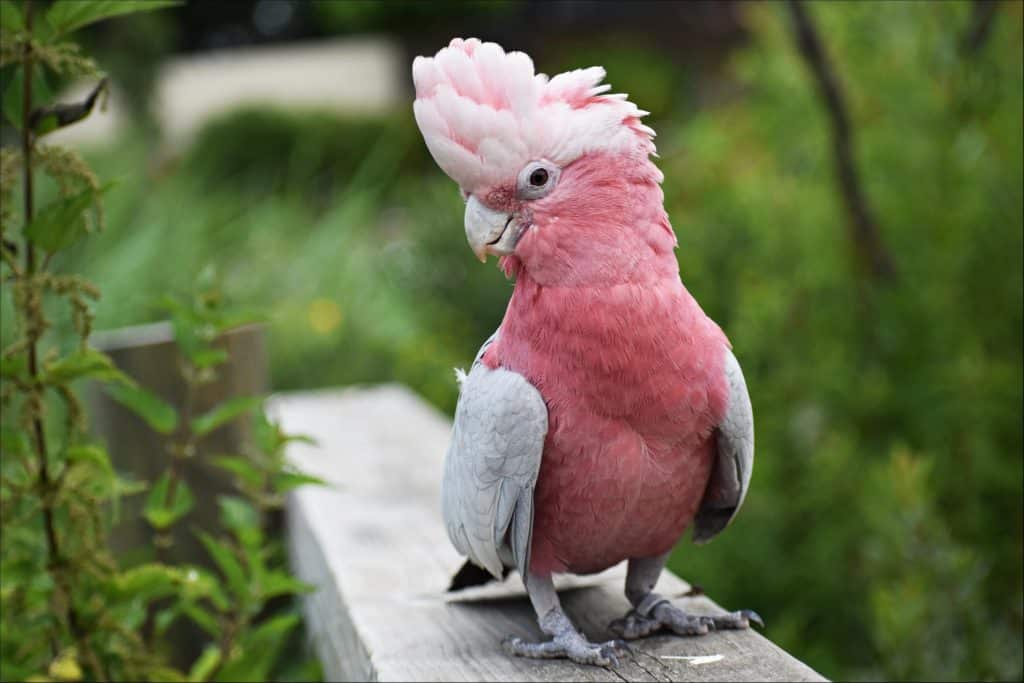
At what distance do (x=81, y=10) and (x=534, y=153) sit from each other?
0.67m

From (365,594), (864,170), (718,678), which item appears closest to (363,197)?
(864,170)

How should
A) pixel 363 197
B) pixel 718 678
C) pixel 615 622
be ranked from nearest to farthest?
pixel 718 678, pixel 615 622, pixel 363 197

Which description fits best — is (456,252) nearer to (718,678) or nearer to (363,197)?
(363,197)

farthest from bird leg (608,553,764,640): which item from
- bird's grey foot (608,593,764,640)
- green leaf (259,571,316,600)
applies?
green leaf (259,571,316,600)

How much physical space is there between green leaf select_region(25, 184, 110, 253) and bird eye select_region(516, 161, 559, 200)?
23.5 inches

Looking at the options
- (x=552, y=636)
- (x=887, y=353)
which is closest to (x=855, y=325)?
(x=887, y=353)

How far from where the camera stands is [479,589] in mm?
1684

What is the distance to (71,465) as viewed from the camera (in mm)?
1488

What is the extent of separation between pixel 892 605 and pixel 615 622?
0.82 metres

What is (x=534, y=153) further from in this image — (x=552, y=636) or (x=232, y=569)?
(x=232, y=569)

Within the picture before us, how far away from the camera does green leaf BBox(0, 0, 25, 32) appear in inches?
53.3

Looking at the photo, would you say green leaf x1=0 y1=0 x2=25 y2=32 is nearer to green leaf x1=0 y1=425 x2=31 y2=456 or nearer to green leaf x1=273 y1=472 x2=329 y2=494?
green leaf x1=0 y1=425 x2=31 y2=456

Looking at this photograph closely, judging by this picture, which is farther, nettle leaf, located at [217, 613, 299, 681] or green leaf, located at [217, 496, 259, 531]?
green leaf, located at [217, 496, 259, 531]

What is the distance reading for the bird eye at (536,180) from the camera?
3.86 feet
